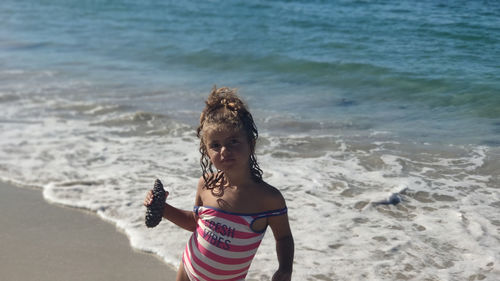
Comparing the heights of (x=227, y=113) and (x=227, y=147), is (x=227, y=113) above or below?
above

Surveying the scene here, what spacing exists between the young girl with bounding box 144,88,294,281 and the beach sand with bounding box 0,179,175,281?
121 centimetres

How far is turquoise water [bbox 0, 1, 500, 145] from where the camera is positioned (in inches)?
301

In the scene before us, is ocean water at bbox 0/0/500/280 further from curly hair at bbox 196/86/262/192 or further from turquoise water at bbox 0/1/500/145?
curly hair at bbox 196/86/262/192

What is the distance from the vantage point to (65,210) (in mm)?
4652

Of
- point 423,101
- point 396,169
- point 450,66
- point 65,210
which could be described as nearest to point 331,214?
point 396,169

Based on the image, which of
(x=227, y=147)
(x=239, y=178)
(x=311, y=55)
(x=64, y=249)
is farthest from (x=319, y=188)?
(x=311, y=55)

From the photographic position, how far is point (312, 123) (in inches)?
277

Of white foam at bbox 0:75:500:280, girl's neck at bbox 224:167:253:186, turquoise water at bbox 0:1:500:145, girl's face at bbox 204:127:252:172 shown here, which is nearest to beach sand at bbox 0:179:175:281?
white foam at bbox 0:75:500:280

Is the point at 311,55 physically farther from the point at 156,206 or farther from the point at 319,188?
the point at 156,206

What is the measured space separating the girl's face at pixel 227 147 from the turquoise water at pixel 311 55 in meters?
4.29

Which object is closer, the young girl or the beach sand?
the young girl

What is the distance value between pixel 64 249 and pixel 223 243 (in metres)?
1.87

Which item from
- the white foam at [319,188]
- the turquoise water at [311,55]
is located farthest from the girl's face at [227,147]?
the turquoise water at [311,55]

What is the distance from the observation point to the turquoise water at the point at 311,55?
7.65 m
